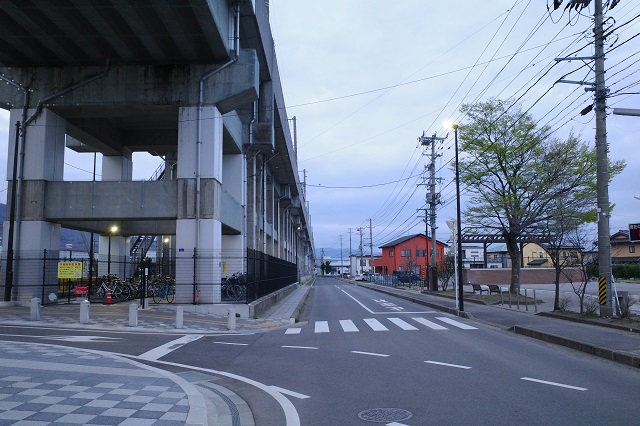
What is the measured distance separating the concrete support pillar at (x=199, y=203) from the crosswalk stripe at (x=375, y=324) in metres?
6.90

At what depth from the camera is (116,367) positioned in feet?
32.6

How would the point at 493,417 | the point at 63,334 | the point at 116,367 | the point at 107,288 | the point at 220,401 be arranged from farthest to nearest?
1. the point at 107,288
2. the point at 63,334
3. the point at 116,367
4. the point at 220,401
5. the point at 493,417

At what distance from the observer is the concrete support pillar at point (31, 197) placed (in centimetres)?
2362

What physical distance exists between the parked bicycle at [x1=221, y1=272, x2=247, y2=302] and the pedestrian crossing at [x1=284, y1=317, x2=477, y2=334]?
5513 millimetres

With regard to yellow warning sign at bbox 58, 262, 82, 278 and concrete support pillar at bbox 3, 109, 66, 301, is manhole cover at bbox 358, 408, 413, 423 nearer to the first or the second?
yellow warning sign at bbox 58, 262, 82, 278

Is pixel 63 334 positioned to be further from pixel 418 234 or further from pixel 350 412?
pixel 418 234

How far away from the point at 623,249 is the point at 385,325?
5651cm

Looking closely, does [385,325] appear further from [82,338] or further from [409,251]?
[409,251]

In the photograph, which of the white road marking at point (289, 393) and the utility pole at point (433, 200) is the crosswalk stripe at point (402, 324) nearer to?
the white road marking at point (289, 393)

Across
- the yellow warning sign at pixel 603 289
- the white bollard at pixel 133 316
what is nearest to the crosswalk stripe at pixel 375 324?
the yellow warning sign at pixel 603 289

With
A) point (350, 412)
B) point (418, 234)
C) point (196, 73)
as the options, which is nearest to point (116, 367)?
point (350, 412)

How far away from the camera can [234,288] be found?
26.1 metres

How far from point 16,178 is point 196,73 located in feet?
30.8

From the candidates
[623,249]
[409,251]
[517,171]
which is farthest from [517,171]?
[409,251]
